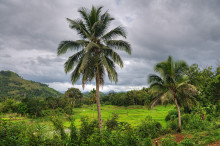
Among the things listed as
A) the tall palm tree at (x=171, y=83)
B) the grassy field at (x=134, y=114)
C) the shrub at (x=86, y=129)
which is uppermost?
the tall palm tree at (x=171, y=83)

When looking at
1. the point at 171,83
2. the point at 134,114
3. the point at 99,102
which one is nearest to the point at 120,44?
the point at 99,102

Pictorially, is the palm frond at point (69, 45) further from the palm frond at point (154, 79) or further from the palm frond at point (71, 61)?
the palm frond at point (154, 79)

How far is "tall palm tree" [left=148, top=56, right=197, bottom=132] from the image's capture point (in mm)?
14102

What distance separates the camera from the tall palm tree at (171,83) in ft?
46.3

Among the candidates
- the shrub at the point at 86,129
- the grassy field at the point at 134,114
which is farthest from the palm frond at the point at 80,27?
the grassy field at the point at 134,114

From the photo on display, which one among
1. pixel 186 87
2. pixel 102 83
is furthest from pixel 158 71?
pixel 102 83

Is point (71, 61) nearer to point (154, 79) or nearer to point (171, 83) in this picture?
point (154, 79)

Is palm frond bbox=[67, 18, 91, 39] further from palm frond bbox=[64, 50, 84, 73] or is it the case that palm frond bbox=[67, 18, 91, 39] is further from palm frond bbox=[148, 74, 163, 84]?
palm frond bbox=[148, 74, 163, 84]

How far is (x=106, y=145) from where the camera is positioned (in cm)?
455

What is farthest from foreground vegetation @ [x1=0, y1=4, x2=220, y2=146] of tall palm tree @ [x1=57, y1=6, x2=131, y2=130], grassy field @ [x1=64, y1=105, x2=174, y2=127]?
grassy field @ [x1=64, y1=105, x2=174, y2=127]

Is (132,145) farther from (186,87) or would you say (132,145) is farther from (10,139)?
(186,87)

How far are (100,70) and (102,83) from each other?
3.46 ft

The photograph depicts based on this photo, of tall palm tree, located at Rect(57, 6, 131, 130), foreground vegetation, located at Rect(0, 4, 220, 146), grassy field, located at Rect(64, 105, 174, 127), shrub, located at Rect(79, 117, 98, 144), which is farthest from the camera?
grassy field, located at Rect(64, 105, 174, 127)

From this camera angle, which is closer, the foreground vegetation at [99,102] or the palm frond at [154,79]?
the foreground vegetation at [99,102]
